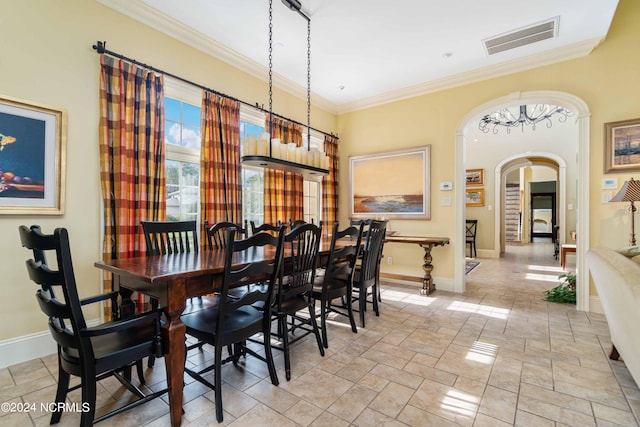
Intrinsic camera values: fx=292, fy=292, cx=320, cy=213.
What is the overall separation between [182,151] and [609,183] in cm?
474

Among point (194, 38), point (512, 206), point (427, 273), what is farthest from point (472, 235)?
point (194, 38)

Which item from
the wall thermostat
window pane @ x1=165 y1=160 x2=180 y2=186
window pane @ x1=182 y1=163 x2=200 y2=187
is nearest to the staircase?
the wall thermostat

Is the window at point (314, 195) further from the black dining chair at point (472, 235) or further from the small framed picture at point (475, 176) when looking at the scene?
the small framed picture at point (475, 176)

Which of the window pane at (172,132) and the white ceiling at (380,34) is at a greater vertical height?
the white ceiling at (380,34)

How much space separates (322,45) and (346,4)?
71 centimetres

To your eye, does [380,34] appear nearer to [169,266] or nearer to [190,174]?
[190,174]

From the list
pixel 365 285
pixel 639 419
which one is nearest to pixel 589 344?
pixel 639 419

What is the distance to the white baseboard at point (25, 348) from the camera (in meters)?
2.14

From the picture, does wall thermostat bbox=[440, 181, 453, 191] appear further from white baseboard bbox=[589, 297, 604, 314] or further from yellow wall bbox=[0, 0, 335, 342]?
yellow wall bbox=[0, 0, 335, 342]

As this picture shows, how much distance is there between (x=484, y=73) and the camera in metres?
3.96

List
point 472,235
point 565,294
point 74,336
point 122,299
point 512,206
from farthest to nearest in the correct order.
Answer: point 512,206 < point 472,235 < point 565,294 < point 122,299 < point 74,336

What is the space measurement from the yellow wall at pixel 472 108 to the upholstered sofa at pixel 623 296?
1879mm

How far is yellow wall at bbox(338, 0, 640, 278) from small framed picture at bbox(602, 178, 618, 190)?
50 mm

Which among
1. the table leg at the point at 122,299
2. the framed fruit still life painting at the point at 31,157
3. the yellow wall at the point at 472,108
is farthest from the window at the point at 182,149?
the yellow wall at the point at 472,108
